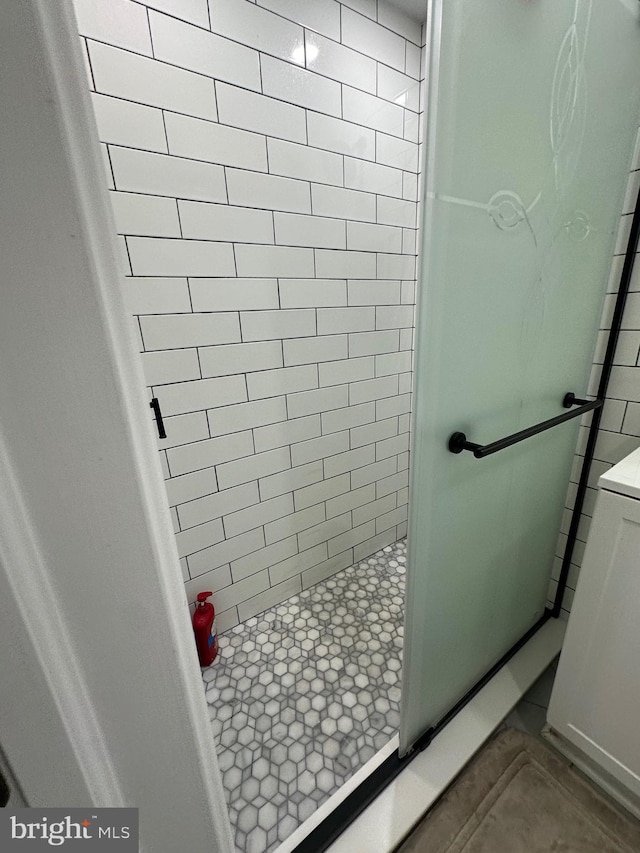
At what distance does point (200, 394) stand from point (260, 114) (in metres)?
0.93

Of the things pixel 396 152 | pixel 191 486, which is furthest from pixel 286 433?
pixel 396 152

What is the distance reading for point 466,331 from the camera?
0.73 m

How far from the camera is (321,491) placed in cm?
170

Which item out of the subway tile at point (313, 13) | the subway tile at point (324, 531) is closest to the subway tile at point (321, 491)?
the subway tile at point (324, 531)

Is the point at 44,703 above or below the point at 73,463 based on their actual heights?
below

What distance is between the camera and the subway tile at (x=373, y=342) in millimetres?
1590

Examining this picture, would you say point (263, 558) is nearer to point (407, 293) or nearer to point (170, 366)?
point (170, 366)

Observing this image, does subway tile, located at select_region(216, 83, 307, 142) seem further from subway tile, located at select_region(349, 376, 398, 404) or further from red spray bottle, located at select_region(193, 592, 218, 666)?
red spray bottle, located at select_region(193, 592, 218, 666)

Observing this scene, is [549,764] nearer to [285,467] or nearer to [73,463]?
[285,467]

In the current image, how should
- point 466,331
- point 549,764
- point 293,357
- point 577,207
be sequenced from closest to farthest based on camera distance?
point 466,331, point 577,207, point 549,764, point 293,357

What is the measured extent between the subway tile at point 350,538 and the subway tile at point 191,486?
0.74 metres

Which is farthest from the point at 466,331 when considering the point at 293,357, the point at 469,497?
the point at 293,357

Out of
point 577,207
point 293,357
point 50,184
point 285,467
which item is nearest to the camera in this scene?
point 50,184

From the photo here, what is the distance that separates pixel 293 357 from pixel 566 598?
4.92ft
